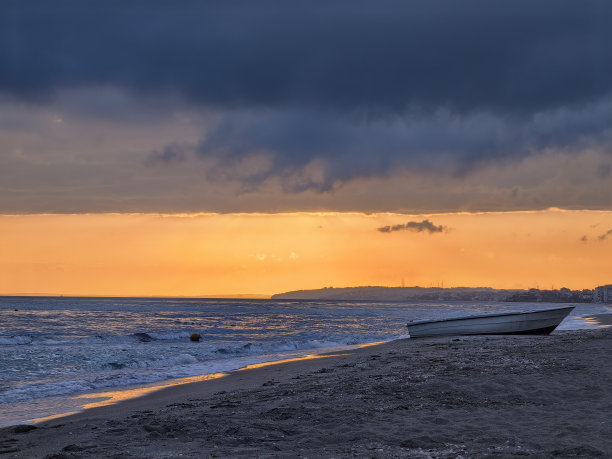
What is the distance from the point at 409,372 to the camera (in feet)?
50.5

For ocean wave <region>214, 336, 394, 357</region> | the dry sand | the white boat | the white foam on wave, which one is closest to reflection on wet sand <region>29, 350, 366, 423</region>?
the dry sand

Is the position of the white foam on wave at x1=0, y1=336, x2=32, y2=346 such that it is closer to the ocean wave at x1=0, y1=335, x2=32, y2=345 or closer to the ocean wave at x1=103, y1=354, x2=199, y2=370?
the ocean wave at x1=0, y1=335, x2=32, y2=345

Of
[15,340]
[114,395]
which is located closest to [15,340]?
[15,340]

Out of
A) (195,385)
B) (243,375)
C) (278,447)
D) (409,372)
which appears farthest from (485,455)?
(243,375)

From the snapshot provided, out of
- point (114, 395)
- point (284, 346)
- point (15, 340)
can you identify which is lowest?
point (15, 340)

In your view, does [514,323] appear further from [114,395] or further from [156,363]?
[114,395]

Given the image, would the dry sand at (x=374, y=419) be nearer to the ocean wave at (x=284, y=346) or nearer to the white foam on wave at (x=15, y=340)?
the ocean wave at (x=284, y=346)

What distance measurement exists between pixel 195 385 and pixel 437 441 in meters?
11.5

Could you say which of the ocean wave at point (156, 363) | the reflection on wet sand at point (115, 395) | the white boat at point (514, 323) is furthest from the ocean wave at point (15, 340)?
the white boat at point (514, 323)

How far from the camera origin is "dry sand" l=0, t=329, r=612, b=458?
8305 millimetres

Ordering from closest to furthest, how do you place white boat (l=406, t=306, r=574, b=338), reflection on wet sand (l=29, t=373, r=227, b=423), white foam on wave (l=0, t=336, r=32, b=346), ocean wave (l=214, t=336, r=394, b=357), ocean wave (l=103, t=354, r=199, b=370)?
reflection on wet sand (l=29, t=373, r=227, b=423) → ocean wave (l=103, t=354, r=199, b=370) → white boat (l=406, t=306, r=574, b=338) → ocean wave (l=214, t=336, r=394, b=357) → white foam on wave (l=0, t=336, r=32, b=346)

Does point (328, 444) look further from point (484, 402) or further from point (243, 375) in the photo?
point (243, 375)

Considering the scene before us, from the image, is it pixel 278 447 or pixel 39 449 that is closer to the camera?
pixel 278 447

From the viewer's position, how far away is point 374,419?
32.9 feet
